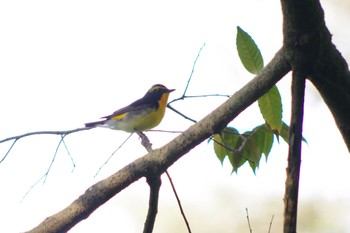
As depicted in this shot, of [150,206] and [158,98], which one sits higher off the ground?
[158,98]

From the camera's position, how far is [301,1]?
6.30ft

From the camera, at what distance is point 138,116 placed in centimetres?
589

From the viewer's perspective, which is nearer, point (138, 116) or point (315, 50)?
point (315, 50)

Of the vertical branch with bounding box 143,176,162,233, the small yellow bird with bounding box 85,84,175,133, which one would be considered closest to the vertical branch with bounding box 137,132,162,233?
the vertical branch with bounding box 143,176,162,233

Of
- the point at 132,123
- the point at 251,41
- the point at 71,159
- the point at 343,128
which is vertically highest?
the point at 132,123

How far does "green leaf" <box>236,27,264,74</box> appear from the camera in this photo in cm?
234

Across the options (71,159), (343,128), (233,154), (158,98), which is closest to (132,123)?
(158,98)

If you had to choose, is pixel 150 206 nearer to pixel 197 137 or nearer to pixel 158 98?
pixel 197 137

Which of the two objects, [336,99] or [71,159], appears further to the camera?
[71,159]

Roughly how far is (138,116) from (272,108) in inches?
142

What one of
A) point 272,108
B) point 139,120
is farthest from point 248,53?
point 139,120

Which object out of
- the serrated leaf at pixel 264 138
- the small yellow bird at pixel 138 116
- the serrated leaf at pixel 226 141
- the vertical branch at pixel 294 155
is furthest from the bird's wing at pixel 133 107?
the vertical branch at pixel 294 155

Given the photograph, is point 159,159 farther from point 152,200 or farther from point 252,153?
point 252,153

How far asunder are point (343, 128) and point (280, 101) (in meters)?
0.26
